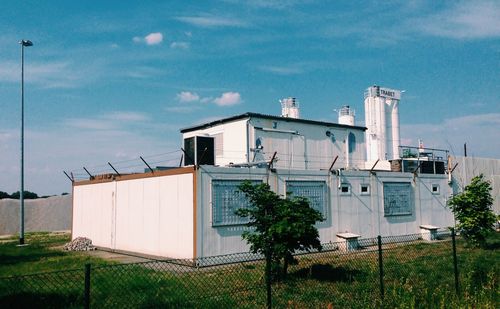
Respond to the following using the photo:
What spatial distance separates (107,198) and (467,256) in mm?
16224

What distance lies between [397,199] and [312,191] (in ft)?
20.6

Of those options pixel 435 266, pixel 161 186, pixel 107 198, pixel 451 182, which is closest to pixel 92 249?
pixel 107 198

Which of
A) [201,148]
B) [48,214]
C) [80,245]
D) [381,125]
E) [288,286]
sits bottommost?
[80,245]

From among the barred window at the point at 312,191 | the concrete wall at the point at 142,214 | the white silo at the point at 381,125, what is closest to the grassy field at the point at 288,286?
the concrete wall at the point at 142,214

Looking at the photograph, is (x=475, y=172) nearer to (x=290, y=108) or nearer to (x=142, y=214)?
(x=290, y=108)

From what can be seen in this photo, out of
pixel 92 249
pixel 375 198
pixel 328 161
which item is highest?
pixel 328 161

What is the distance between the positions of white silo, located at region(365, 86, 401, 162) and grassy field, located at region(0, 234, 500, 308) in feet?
72.3

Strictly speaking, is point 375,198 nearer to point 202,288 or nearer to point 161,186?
point 161,186

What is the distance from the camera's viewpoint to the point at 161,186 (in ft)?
59.3

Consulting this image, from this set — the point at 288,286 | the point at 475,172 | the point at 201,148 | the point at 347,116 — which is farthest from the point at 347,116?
the point at 288,286

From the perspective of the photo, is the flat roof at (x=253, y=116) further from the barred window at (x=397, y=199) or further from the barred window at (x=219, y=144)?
the barred window at (x=397, y=199)

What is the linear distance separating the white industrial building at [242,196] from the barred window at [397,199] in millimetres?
53

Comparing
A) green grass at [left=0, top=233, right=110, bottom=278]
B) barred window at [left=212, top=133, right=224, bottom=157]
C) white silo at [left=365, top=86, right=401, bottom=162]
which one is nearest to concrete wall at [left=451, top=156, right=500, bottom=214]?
white silo at [left=365, top=86, right=401, bottom=162]

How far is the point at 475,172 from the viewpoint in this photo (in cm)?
2784
